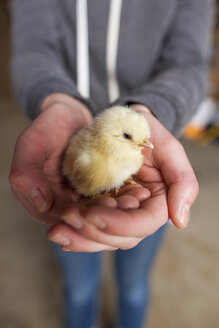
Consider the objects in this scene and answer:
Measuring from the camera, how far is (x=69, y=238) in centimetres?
49

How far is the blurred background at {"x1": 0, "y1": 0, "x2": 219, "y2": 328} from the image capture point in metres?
1.41

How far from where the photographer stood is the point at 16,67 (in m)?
1.02

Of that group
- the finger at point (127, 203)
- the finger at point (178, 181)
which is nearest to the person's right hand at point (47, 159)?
the finger at point (127, 203)

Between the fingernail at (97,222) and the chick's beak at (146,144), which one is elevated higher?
the fingernail at (97,222)

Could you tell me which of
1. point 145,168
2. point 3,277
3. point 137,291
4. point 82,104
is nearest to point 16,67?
point 82,104

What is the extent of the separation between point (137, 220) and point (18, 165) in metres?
0.25

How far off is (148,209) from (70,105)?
41 centimetres

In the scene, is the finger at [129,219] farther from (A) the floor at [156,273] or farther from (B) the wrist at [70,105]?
(A) the floor at [156,273]

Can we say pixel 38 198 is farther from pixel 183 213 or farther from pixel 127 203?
pixel 183 213

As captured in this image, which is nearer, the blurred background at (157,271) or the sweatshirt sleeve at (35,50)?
the sweatshirt sleeve at (35,50)

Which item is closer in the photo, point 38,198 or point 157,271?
point 38,198

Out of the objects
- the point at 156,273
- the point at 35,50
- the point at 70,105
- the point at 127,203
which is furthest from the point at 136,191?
the point at 156,273

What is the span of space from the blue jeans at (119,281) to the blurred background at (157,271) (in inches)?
7.6

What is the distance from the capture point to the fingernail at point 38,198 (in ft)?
1.66
